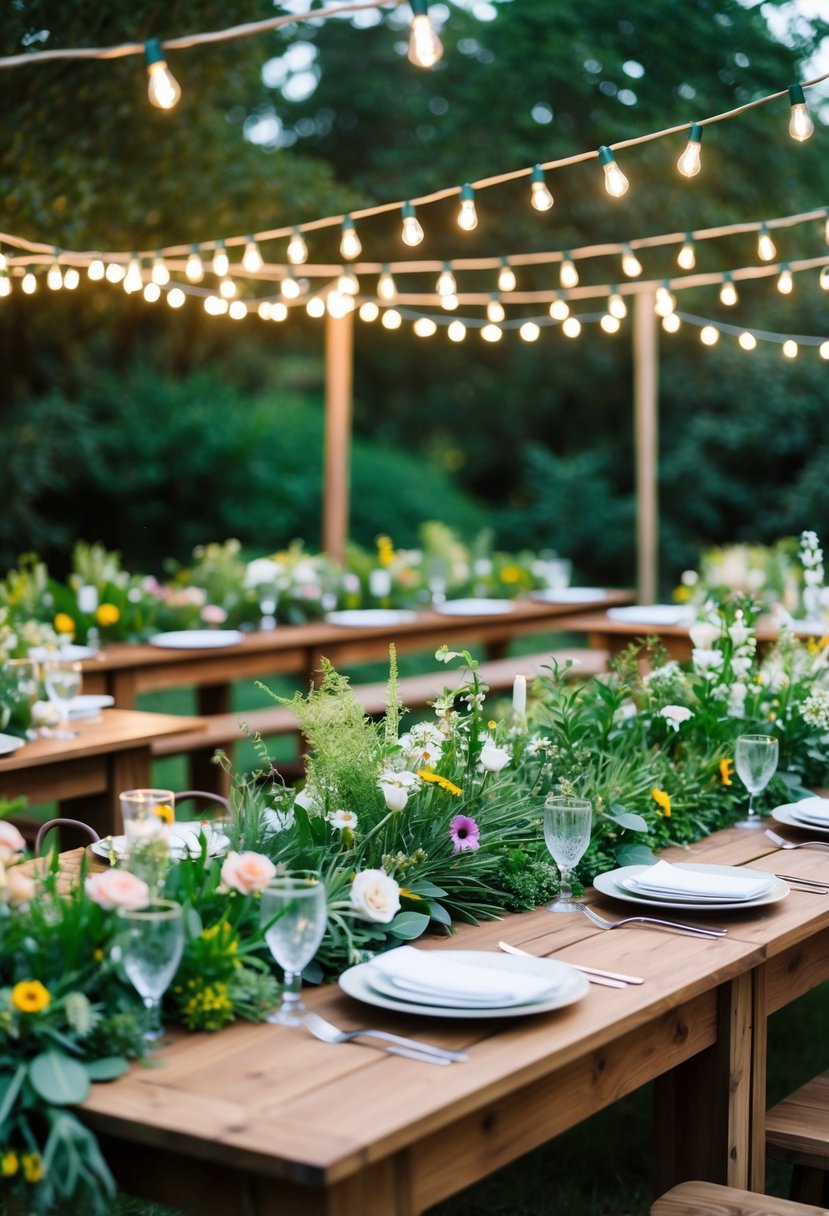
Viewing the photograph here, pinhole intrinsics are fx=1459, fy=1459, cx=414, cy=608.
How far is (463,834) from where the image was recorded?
2.63 metres

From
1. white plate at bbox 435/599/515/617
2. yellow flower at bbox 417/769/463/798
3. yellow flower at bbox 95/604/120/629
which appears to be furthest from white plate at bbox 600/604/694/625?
yellow flower at bbox 417/769/463/798

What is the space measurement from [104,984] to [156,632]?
13.8 feet

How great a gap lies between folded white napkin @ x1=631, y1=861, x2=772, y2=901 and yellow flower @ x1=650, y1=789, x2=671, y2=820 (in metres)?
0.32

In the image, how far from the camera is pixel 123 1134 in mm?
1770

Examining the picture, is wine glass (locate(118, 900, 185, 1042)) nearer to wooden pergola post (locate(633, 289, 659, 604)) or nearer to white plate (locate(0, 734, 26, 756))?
white plate (locate(0, 734, 26, 756))

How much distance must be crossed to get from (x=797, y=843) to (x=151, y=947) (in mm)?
1765

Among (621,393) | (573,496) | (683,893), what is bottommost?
(683,893)

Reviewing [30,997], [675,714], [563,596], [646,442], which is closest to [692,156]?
A: [675,714]

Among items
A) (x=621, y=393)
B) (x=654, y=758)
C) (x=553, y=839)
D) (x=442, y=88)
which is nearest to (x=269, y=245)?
(x=442, y=88)

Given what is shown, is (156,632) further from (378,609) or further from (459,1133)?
(459,1133)

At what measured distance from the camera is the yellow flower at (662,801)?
3.07m

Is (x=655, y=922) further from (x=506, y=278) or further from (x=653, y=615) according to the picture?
(x=653, y=615)

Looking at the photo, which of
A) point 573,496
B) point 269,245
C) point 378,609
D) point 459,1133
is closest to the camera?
point 459,1133

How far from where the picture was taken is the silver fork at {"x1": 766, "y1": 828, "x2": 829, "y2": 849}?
10.3 feet
